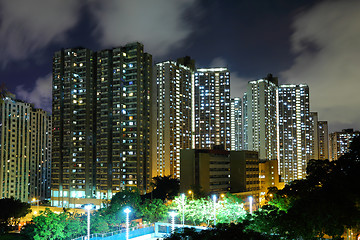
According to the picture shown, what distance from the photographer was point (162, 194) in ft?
334

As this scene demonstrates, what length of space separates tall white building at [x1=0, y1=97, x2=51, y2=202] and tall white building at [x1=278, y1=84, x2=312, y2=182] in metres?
110

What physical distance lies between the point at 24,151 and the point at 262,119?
4093 inches

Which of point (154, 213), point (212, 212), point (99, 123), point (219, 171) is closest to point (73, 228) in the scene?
point (212, 212)

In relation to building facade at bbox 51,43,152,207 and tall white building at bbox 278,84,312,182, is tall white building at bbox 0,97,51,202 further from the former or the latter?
tall white building at bbox 278,84,312,182

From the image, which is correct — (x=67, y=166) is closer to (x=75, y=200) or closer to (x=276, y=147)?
Result: (x=75, y=200)

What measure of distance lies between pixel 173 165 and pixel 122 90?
39.5 m

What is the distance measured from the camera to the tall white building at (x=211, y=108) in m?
154

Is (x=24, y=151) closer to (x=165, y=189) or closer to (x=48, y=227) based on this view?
(x=165, y=189)

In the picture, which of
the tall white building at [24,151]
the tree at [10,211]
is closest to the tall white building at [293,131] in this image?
the tall white building at [24,151]

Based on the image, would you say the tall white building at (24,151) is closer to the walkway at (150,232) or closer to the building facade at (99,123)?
the building facade at (99,123)

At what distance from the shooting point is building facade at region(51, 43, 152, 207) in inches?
4257

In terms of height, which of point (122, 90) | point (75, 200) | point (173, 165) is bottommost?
point (75, 200)

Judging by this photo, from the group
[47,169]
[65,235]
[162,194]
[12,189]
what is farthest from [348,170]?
[47,169]

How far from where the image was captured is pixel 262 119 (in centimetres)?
15988
